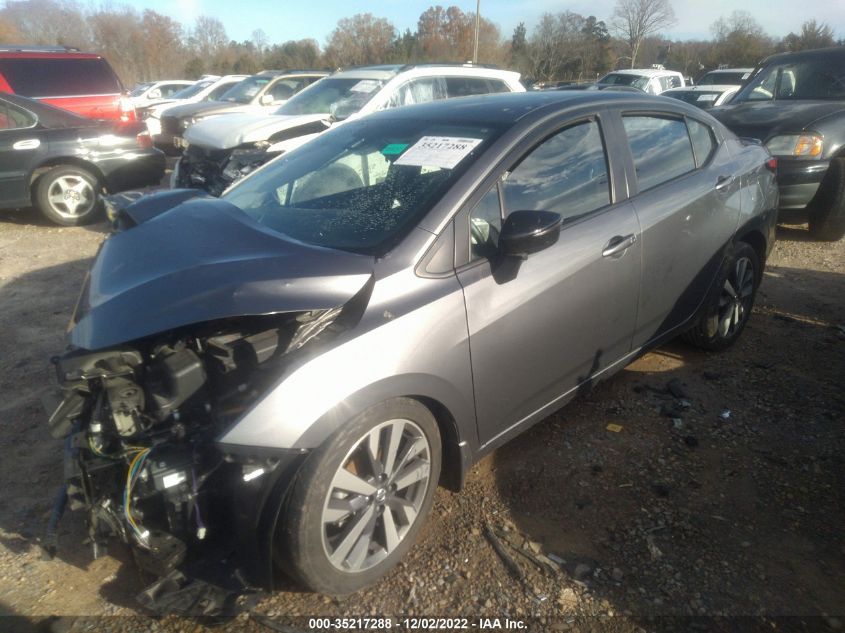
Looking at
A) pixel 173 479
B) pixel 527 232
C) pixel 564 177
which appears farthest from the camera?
pixel 564 177

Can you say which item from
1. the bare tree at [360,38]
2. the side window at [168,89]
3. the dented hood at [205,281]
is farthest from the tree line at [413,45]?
the dented hood at [205,281]

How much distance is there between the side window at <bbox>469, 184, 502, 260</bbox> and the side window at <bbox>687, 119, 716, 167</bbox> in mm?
1733

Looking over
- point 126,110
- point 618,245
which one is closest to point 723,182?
point 618,245

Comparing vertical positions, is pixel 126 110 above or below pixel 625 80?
above

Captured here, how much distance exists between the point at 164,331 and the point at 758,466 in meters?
2.80

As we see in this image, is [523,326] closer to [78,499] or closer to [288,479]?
[288,479]

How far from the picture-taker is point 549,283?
8.75 ft

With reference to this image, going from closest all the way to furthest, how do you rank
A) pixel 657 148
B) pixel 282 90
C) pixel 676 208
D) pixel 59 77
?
pixel 676 208 → pixel 657 148 → pixel 59 77 → pixel 282 90

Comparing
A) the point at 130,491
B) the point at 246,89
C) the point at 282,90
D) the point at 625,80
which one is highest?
the point at 246,89

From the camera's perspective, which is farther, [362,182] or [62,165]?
[62,165]

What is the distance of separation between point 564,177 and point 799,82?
627 cm

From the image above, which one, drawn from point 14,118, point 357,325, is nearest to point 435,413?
point 357,325

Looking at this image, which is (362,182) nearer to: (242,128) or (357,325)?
(357,325)

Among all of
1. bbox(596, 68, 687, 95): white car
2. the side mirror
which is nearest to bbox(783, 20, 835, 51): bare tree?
bbox(596, 68, 687, 95): white car
